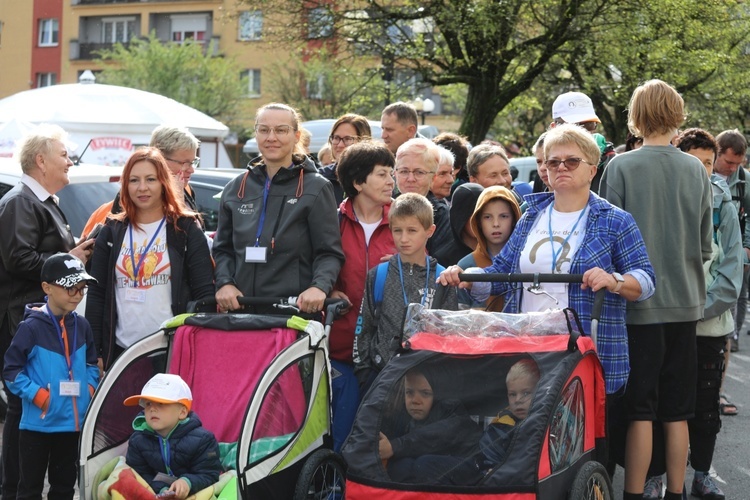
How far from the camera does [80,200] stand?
29.7 feet

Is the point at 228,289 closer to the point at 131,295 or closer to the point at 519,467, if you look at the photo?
the point at 131,295

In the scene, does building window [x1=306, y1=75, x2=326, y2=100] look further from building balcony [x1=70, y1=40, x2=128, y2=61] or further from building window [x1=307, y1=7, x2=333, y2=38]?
building window [x1=307, y1=7, x2=333, y2=38]

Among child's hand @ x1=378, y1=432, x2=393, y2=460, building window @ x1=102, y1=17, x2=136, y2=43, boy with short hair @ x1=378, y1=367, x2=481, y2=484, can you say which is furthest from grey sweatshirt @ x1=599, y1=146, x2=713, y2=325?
building window @ x1=102, y1=17, x2=136, y2=43

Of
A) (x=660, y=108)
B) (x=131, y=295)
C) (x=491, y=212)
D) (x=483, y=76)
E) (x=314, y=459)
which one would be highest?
(x=483, y=76)

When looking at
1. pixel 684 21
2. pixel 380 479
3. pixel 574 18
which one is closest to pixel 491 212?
pixel 380 479

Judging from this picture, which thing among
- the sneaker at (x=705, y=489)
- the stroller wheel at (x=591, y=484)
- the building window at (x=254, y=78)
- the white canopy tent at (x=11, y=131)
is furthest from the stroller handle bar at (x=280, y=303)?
the building window at (x=254, y=78)

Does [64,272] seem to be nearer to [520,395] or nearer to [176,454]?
[176,454]

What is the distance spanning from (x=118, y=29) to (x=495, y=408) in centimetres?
5941

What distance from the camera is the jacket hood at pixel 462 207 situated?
20.4ft

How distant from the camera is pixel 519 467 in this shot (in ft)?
13.3

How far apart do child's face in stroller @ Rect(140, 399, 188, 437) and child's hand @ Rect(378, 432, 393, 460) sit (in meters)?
0.97

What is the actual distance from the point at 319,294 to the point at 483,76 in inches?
657

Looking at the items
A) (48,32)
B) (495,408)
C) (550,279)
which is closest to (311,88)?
(48,32)

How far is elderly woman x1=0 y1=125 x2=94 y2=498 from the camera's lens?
6.26 meters
